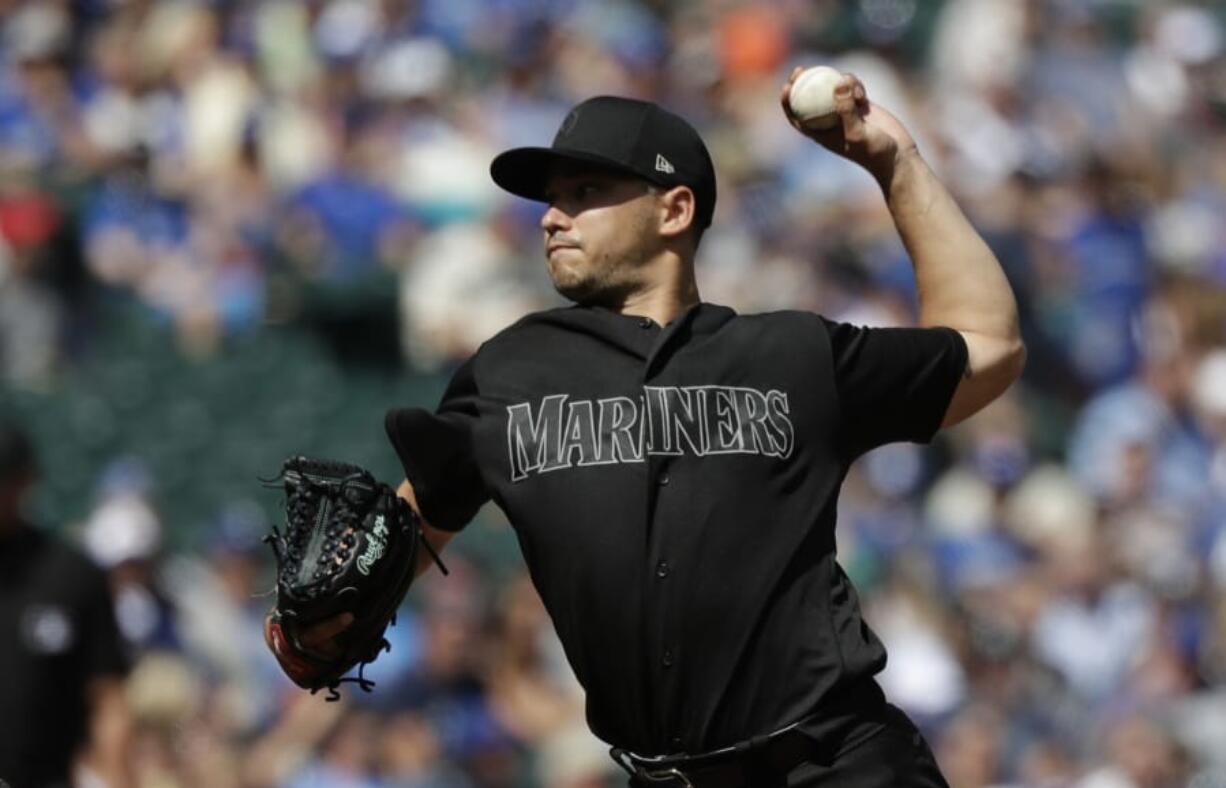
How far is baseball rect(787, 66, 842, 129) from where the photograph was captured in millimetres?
3869

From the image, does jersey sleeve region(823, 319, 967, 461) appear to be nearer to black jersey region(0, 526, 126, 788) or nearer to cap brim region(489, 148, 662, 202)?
cap brim region(489, 148, 662, 202)

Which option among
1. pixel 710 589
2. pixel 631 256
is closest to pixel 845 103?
pixel 631 256

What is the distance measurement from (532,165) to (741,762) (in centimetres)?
115

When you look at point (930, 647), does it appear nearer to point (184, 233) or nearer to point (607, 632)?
point (184, 233)

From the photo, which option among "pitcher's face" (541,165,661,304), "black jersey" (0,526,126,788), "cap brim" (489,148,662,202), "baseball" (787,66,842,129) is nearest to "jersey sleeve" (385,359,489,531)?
"pitcher's face" (541,165,661,304)

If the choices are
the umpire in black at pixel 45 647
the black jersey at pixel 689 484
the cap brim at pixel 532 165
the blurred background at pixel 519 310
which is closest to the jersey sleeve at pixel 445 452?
the black jersey at pixel 689 484

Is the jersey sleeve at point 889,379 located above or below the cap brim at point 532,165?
below

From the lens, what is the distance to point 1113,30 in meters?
11.3

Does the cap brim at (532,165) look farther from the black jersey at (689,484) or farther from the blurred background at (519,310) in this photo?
the blurred background at (519,310)

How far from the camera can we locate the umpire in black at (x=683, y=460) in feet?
11.7

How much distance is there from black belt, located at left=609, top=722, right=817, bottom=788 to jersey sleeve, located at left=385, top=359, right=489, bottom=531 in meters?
0.56

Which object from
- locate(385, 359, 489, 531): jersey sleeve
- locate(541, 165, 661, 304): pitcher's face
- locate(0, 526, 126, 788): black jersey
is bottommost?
locate(0, 526, 126, 788): black jersey

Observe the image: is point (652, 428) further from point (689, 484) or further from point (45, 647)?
point (45, 647)

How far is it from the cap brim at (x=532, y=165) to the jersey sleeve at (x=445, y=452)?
0.38 meters
